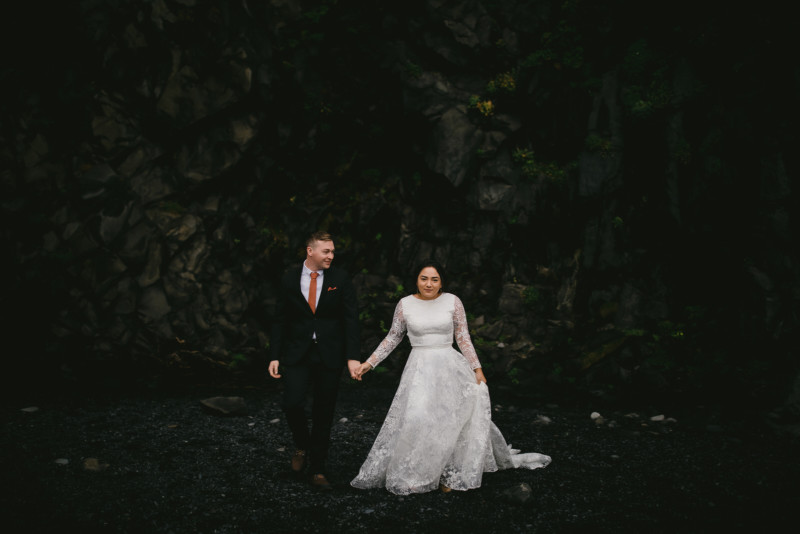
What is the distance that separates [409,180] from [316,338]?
9522 mm

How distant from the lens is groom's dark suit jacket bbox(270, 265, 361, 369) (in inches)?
241

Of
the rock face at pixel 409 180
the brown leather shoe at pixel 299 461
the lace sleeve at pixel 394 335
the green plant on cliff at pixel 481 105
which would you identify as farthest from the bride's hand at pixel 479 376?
the green plant on cliff at pixel 481 105

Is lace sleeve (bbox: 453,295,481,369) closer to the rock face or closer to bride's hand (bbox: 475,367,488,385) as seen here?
bride's hand (bbox: 475,367,488,385)

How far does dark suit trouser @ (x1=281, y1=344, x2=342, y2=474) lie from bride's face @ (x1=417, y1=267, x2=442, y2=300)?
4.71 feet

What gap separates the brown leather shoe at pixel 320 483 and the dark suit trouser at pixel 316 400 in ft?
0.42

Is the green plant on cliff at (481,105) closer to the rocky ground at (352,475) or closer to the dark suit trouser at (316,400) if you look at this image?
the rocky ground at (352,475)

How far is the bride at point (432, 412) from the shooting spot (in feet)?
18.7

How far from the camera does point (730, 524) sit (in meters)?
5.17

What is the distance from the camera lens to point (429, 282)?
19.8ft

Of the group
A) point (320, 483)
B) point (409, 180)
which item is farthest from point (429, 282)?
point (409, 180)

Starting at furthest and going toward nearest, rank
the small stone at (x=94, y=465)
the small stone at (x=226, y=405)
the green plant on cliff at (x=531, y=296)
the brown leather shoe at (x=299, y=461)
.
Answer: the green plant on cliff at (x=531, y=296)
the small stone at (x=226, y=405)
the small stone at (x=94, y=465)
the brown leather shoe at (x=299, y=461)

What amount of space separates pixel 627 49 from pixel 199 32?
431 inches

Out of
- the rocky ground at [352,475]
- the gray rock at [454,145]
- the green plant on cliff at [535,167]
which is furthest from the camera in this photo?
the gray rock at [454,145]

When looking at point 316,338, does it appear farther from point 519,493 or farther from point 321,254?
point 519,493
